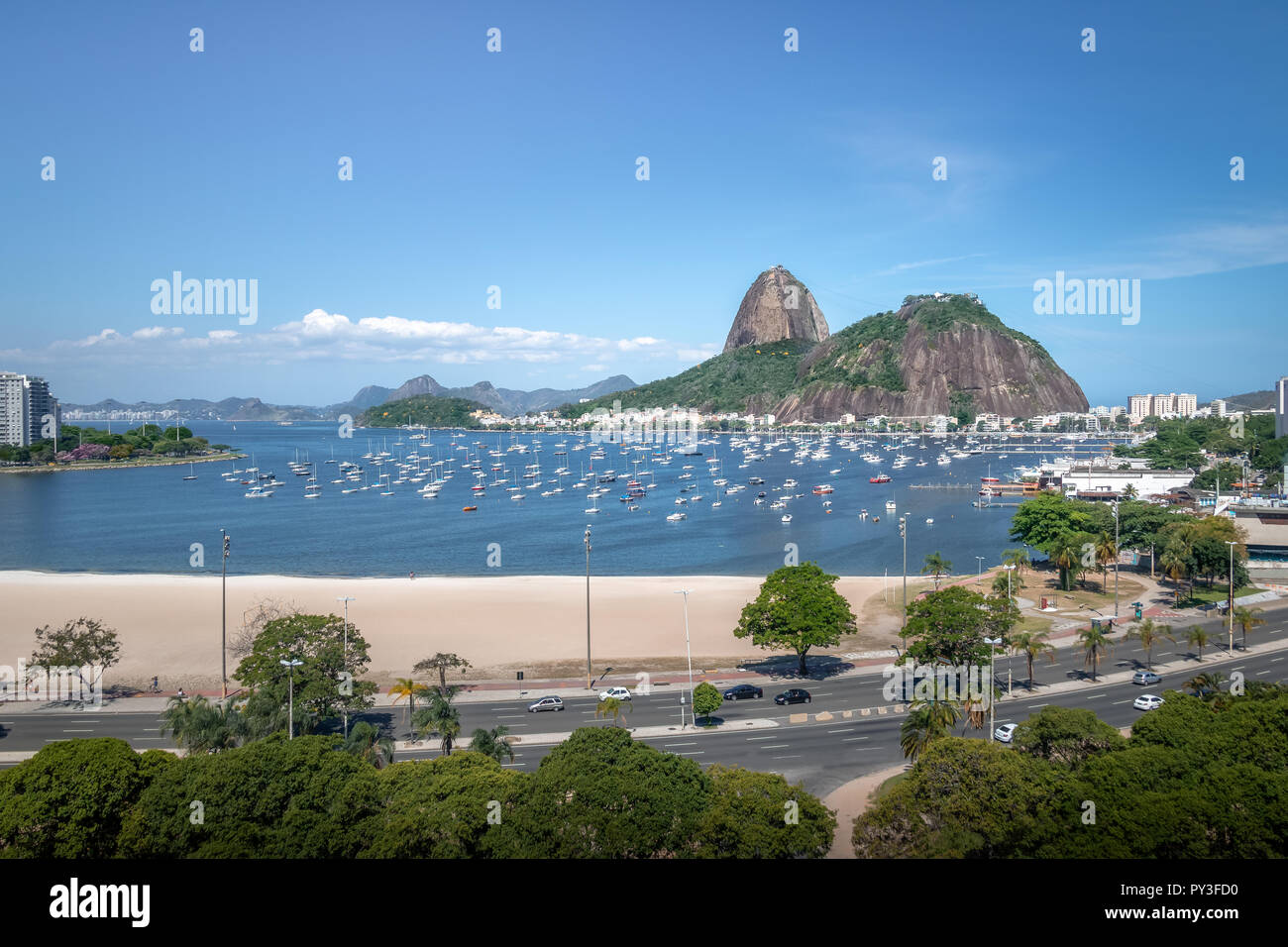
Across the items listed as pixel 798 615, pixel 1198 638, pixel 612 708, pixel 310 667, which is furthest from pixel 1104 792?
pixel 1198 638

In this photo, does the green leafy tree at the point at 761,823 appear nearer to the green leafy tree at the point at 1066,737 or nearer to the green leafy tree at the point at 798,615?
the green leafy tree at the point at 1066,737

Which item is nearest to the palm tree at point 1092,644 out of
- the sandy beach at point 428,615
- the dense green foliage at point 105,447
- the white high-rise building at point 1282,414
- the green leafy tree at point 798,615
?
the green leafy tree at point 798,615

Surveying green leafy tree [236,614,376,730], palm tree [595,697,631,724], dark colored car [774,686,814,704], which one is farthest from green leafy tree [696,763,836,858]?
green leafy tree [236,614,376,730]

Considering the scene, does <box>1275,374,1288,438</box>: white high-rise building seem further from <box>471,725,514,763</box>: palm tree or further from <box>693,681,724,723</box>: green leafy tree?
<box>471,725,514,763</box>: palm tree

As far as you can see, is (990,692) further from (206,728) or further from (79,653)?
(79,653)
